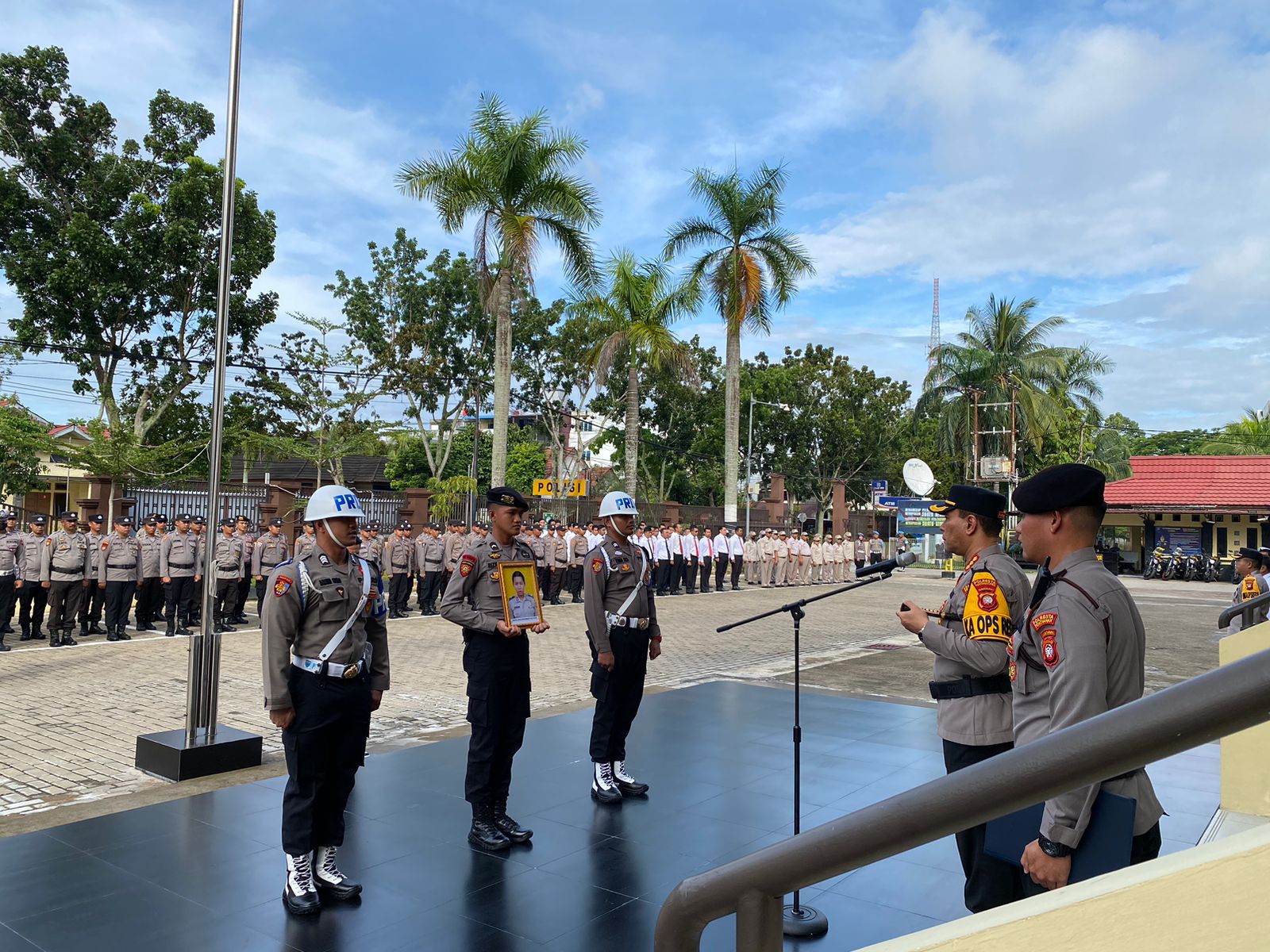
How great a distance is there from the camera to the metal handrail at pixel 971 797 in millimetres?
1167

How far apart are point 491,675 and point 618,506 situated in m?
1.57

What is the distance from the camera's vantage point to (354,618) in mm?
4512

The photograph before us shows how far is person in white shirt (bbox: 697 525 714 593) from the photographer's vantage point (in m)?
25.0

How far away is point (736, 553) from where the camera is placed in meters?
25.9

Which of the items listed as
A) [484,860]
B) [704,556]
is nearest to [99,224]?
[704,556]

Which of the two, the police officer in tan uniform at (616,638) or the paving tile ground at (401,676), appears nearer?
the police officer in tan uniform at (616,638)

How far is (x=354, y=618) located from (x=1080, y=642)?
3.32 metres

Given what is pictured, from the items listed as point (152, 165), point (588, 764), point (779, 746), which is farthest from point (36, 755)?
point (152, 165)

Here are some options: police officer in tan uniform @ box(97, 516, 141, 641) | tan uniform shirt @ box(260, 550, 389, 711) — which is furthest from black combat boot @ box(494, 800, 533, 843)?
police officer in tan uniform @ box(97, 516, 141, 641)

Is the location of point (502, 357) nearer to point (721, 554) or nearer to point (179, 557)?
point (179, 557)

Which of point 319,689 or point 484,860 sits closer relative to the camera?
point 319,689

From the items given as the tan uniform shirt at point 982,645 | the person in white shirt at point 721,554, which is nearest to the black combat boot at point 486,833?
the tan uniform shirt at point 982,645

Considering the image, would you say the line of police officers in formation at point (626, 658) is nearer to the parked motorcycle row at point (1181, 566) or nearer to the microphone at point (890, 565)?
the microphone at point (890, 565)

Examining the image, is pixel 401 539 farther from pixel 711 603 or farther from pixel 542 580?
pixel 711 603
